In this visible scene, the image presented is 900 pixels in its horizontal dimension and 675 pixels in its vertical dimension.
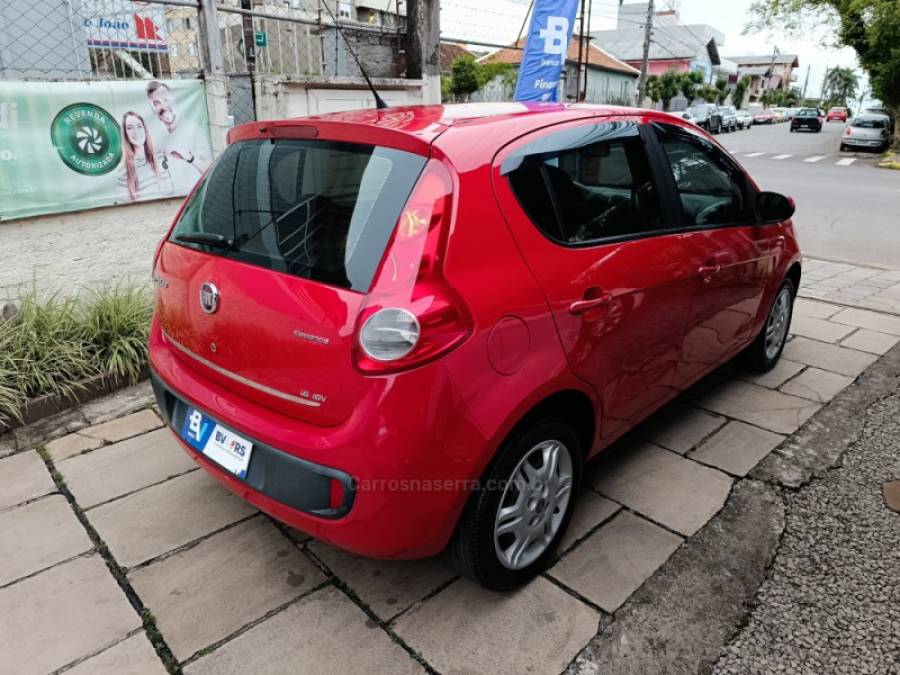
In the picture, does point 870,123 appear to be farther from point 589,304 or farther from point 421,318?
point 421,318

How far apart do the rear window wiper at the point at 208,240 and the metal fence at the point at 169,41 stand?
268 cm

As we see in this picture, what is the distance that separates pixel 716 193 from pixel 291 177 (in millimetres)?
2186

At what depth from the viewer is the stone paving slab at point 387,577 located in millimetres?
2248

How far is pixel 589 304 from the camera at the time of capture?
7.37 feet

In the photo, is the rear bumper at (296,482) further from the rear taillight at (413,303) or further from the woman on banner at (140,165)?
the woman on banner at (140,165)

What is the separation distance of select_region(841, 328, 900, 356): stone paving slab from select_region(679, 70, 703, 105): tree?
40409 mm

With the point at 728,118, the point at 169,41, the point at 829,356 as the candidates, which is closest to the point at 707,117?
the point at 728,118

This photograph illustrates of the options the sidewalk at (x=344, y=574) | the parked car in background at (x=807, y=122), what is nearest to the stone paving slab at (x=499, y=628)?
the sidewalk at (x=344, y=574)

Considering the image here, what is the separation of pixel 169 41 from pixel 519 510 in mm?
4473

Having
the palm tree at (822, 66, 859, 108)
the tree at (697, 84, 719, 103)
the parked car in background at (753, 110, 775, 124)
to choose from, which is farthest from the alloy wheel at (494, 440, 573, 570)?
the palm tree at (822, 66, 859, 108)

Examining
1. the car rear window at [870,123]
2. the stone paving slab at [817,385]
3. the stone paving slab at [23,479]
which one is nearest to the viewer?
the stone paving slab at [23,479]

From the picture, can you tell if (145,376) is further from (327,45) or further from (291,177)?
(327,45)

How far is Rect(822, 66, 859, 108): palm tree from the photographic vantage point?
93.9 metres

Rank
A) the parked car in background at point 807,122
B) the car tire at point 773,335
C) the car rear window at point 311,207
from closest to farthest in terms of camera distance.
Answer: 1. the car rear window at point 311,207
2. the car tire at point 773,335
3. the parked car in background at point 807,122
